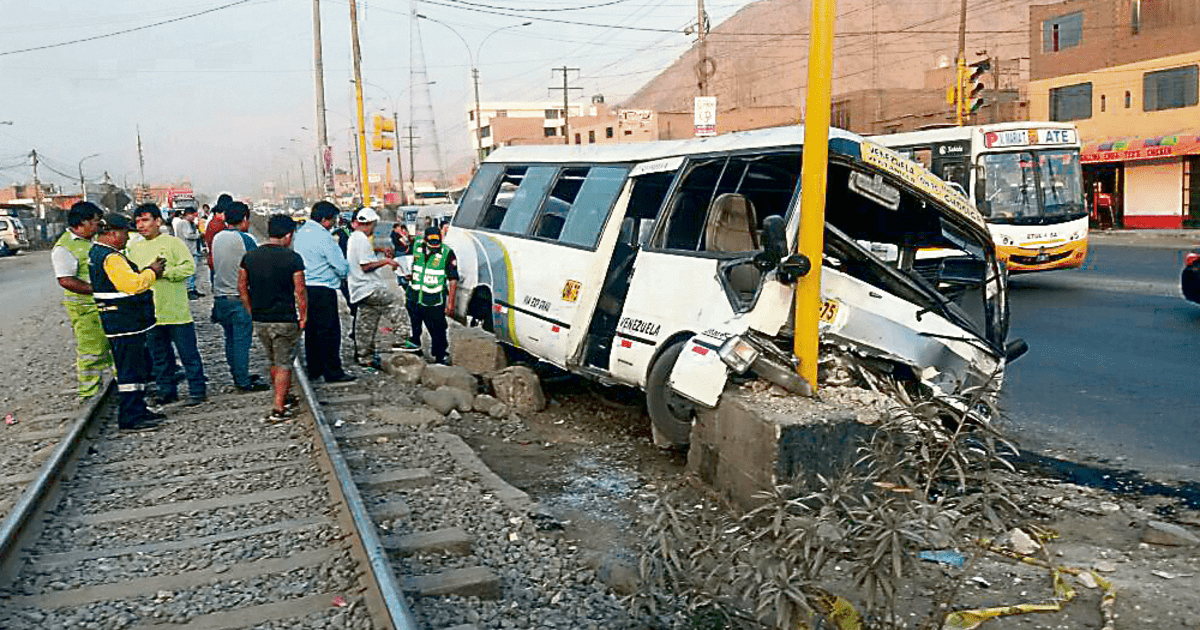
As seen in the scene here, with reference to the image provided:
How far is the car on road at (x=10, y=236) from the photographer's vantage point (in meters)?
42.4

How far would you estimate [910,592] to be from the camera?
464cm

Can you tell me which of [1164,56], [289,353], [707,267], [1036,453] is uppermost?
[1164,56]

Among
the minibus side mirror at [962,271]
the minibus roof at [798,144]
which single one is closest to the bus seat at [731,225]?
the minibus roof at [798,144]

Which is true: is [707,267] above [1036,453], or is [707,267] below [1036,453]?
above

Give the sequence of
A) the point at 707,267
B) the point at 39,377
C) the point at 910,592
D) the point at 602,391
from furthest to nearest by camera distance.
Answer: the point at 39,377
the point at 602,391
the point at 707,267
the point at 910,592

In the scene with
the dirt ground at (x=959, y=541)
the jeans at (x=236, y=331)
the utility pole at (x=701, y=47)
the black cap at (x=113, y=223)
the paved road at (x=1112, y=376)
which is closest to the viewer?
the dirt ground at (x=959, y=541)

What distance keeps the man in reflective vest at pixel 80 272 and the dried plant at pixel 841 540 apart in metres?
6.24

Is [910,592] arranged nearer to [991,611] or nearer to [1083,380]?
[991,611]

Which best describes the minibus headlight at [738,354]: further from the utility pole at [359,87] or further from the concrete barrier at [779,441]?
the utility pole at [359,87]

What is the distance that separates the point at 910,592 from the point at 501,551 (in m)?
2.10

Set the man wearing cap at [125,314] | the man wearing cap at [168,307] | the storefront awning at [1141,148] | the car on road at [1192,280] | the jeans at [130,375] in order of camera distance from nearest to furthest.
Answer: the man wearing cap at [125,314]
the jeans at [130,375]
the man wearing cap at [168,307]
the car on road at [1192,280]
the storefront awning at [1141,148]

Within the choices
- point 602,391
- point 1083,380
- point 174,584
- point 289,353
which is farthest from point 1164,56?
point 174,584

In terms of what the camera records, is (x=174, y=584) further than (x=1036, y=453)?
No

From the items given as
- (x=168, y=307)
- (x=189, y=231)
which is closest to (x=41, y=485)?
(x=168, y=307)
